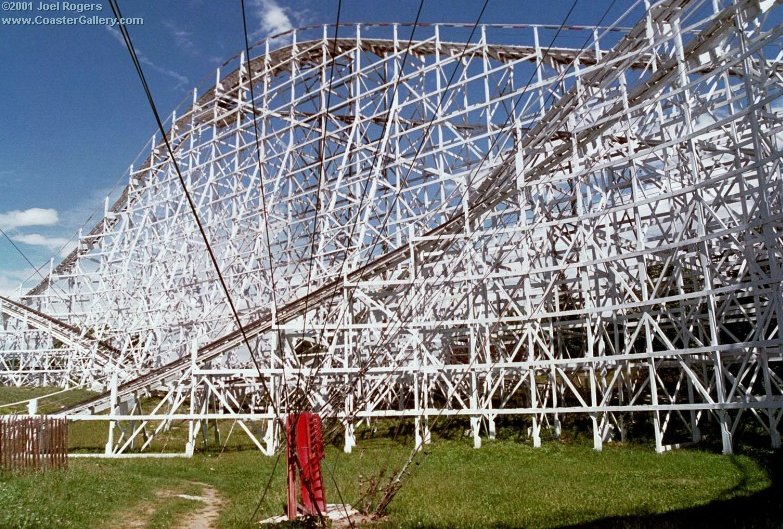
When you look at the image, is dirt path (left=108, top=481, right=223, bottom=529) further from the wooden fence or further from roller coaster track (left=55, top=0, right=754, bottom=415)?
roller coaster track (left=55, top=0, right=754, bottom=415)

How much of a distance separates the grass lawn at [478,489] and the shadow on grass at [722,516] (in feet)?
0.03

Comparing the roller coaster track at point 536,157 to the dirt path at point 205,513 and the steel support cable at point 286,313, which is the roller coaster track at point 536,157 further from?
the dirt path at point 205,513

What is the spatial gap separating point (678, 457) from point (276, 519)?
263 inches

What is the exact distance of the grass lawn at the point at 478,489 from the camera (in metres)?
6.68

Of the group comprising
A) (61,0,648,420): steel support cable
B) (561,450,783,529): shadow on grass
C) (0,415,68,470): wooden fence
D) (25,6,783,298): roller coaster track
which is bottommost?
(561,450,783,529): shadow on grass

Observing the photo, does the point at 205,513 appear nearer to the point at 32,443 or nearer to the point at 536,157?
the point at 32,443

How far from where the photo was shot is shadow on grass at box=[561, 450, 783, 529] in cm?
593

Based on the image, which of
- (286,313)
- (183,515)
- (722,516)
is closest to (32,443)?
(183,515)

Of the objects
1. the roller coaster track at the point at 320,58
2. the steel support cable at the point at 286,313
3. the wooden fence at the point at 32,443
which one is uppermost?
the roller coaster track at the point at 320,58

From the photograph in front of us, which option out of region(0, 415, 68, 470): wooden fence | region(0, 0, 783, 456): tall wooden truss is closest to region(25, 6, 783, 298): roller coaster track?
region(0, 0, 783, 456): tall wooden truss

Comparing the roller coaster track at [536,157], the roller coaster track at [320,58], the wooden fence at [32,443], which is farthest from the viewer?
the roller coaster track at [320,58]

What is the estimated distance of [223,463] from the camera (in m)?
12.8

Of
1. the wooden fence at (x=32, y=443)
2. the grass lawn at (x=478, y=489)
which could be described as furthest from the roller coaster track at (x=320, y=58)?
the wooden fence at (x=32, y=443)

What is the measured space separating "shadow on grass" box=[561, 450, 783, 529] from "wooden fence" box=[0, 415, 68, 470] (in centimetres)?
798
